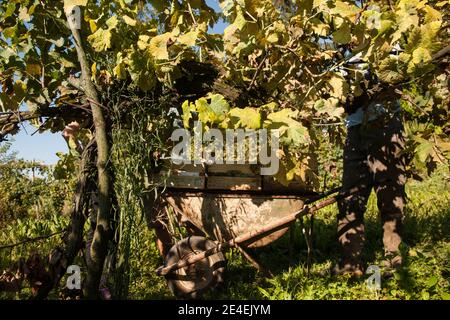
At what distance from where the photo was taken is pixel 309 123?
2314 mm

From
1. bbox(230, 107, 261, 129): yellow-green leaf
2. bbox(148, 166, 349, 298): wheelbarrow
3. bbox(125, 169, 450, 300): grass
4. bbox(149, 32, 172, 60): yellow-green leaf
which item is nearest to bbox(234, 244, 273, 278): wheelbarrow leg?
bbox(148, 166, 349, 298): wheelbarrow

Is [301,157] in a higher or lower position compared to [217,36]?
lower

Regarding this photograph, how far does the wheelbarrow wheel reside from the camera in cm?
320

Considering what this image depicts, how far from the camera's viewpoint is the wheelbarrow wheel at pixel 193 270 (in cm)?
320

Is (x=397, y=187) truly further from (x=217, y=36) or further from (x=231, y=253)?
(x=217, y=36)

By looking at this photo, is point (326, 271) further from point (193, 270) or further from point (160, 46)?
point (160, 46)

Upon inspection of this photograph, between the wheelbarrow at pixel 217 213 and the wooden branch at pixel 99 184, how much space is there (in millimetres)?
786

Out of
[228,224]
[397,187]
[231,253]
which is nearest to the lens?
[228,224]

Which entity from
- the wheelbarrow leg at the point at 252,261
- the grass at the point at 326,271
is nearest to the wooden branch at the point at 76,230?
the grass at the point at 326,271

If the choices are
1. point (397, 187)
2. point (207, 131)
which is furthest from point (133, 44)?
point (397, 187)

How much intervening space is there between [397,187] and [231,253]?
1.75 metres

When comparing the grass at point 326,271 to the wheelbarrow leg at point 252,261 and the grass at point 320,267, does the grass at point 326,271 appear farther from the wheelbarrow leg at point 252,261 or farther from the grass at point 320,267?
the wheelbarrow leg at point 252,261

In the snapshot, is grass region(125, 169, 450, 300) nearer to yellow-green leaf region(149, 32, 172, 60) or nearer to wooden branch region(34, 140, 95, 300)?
wooden branch region(34, 140, 95, 300)

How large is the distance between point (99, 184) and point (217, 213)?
1.10 metres
